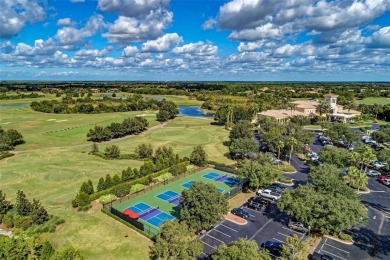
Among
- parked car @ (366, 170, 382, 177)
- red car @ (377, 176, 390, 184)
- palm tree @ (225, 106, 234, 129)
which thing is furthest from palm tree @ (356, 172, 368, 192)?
palm tree @ (225, 106, 234, 129)

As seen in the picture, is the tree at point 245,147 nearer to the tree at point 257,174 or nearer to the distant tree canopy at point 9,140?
the tree at point 257,174

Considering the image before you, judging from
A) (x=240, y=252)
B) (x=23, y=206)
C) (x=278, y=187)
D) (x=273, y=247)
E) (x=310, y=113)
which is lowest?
(x=278, y=187)

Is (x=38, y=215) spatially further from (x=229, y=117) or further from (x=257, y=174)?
(x=229, y=117)

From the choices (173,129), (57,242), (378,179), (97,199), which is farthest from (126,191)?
(173,129)

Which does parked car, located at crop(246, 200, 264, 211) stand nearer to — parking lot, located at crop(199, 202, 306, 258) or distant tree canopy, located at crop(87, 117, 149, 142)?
parking lot, located at crop(199, 202, 306, 258)

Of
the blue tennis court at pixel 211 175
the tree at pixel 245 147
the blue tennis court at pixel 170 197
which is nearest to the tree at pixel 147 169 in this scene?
the blue tennis court at pixel 170 197

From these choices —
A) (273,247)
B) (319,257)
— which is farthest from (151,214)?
(319,257)

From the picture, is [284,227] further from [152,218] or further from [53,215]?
[53,215]
